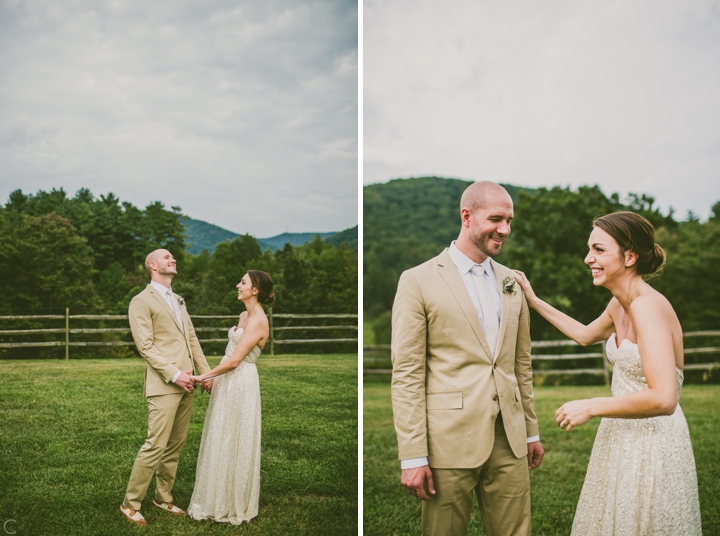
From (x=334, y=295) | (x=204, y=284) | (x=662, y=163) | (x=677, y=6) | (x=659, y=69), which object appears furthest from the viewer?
(x=662, y=163)

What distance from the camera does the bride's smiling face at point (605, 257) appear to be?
89.0 inches

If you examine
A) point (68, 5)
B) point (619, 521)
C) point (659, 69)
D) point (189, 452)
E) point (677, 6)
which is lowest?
point (189, 452)

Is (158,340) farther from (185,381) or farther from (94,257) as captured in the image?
(94,257)

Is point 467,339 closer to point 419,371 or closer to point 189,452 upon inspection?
point 419,371

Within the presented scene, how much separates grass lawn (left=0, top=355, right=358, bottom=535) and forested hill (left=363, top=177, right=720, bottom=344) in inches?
355

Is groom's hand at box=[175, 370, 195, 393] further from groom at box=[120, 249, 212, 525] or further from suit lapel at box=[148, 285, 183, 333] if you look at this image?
suit lapel at box=[148, 285, 183, 333]

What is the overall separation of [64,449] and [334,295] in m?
2.74

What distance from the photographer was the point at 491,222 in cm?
221

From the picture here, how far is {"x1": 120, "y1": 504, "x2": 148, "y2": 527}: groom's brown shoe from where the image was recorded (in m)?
3.37

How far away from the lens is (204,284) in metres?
4.33

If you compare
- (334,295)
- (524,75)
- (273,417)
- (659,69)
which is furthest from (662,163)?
(273,417)

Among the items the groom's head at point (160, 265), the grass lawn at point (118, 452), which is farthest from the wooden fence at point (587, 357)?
the groom's head at point (160, 265)

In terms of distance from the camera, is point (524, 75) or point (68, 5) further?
point (524, 75)

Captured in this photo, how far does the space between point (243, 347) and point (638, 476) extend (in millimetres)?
2384
